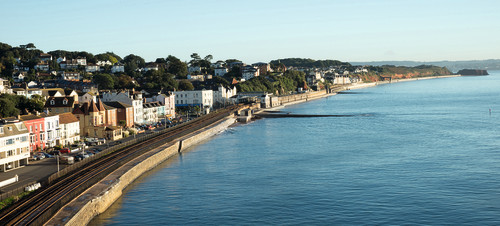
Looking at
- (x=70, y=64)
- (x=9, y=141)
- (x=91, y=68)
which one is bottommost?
(x=9, y=141)

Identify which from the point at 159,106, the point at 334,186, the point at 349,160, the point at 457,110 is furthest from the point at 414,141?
the point at 457,110

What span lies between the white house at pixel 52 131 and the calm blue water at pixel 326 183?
1237 cm

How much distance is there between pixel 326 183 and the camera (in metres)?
39.7

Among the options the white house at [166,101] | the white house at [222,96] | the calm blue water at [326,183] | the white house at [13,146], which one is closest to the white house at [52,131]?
the white house at [13,146]

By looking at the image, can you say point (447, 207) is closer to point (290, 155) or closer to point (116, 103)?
point (290, 155)

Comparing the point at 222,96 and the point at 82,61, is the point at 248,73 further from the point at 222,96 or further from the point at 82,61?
the point at 222,96

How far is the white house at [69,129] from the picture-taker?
56525mm

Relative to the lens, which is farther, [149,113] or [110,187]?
[149,113]

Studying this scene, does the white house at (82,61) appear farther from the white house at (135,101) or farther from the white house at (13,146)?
the white house at (13,146)

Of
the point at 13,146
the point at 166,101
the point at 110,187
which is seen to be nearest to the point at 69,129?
the point at 13,146

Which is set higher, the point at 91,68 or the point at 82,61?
the point at 82,61

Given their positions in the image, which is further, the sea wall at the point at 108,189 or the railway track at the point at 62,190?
Answer: the sea wall at the point at 108,189

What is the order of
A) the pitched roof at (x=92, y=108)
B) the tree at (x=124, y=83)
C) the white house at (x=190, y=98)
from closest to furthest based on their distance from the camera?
1. the pitched roof at (x=92, y=108)
2. the white house at (x=190, y=98)
3. the tree at (x=124, y=83)

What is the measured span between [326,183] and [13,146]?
24668 mm
